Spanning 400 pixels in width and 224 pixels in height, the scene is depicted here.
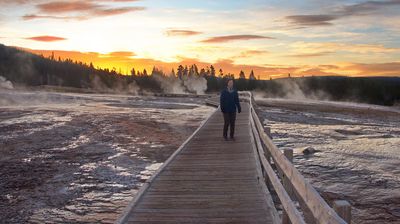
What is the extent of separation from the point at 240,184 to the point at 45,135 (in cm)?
1543

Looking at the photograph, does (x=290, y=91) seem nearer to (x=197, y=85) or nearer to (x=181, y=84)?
(x=197, y=85)

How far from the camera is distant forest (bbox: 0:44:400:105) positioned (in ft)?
375

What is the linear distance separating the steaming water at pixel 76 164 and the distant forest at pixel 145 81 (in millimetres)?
85328

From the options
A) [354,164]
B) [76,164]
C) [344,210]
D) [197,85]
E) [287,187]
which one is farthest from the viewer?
[197,85]

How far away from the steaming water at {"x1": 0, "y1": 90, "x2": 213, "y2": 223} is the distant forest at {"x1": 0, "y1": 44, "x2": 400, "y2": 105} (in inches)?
3359

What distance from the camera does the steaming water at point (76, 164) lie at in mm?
10523

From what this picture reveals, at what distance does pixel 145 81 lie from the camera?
514 ft

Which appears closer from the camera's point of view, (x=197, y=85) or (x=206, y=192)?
(x=206, y=192)

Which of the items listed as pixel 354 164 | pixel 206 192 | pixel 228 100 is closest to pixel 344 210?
pixel 206 192

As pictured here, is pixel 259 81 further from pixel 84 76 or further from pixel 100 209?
pixel 100 209

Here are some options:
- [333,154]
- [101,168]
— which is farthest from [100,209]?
[333,154]

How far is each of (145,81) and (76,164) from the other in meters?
143

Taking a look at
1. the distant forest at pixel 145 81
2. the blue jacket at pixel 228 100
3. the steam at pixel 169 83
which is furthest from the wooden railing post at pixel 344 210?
the steam at pixel 169 83

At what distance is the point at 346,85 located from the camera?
110562 mm
